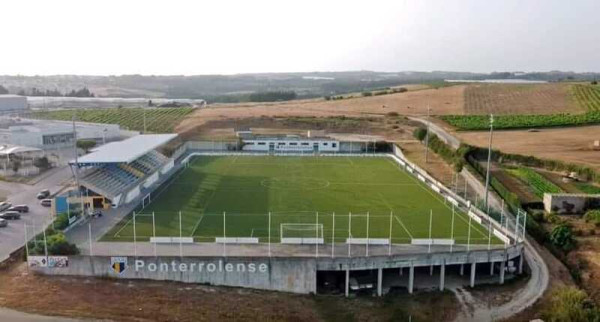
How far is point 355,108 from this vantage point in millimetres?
105875

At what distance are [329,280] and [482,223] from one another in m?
11.3

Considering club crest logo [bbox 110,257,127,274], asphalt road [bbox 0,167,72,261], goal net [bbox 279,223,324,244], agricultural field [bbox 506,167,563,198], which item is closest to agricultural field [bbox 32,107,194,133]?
asphalt road [bbox 0,167,72,261]

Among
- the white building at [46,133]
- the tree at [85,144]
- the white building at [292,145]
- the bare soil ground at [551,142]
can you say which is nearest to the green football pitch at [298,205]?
the white building at [292,145]

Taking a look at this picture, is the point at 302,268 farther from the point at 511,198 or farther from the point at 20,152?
the point at 20,152

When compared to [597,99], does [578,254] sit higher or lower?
lower

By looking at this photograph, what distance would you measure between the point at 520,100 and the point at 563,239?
81527 millimetres

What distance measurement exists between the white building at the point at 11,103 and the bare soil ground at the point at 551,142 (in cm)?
7266

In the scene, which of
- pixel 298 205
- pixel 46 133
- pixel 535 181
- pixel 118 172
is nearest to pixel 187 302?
pixel 298 205

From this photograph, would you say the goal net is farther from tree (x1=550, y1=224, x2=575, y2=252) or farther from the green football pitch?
tree (x1=550, y1=224, x2=575, y2=252)

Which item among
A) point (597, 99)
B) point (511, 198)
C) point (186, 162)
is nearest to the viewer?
point (511, 198)

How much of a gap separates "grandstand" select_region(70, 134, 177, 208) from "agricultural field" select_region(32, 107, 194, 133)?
32438 millimetres

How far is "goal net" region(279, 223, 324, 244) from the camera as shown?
29500 millimetres

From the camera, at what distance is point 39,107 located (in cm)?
10850

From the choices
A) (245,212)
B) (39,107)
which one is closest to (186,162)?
(245,212)
